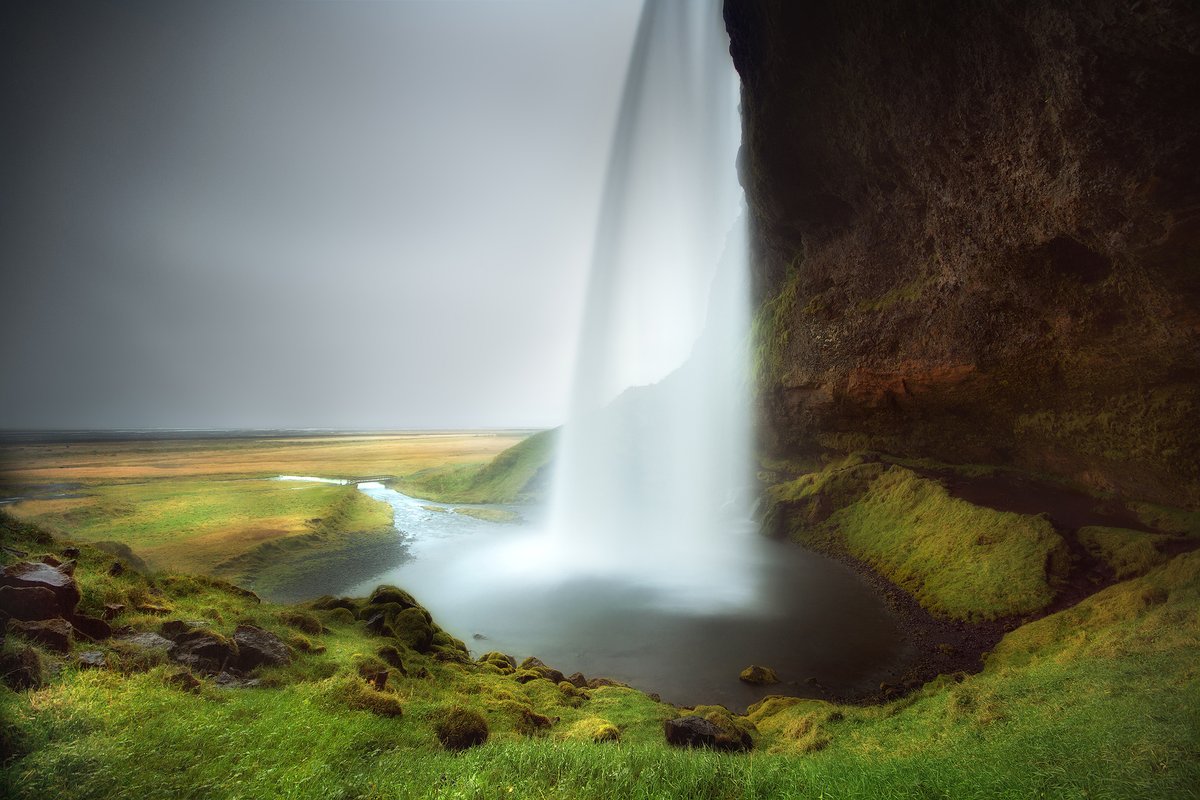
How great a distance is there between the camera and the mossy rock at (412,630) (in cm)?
1273

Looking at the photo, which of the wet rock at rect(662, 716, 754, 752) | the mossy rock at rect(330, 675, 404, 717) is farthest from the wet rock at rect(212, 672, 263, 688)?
the wet rock at rect(662, 716, 754, 752)

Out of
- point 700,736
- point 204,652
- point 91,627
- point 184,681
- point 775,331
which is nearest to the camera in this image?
point 184,681

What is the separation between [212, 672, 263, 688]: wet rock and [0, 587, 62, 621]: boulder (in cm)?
265

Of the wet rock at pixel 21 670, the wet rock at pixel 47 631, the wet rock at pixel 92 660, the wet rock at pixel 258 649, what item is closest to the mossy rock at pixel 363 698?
the wet rock at pixel 258 649

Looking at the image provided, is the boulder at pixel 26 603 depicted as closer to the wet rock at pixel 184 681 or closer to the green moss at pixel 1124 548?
the wet rock at pixel 184 681

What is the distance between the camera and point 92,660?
6883mm

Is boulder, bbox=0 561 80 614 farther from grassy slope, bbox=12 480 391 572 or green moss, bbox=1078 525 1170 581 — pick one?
green moss, bbox=1078 525 1170 581

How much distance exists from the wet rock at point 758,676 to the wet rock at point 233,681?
42.0ft

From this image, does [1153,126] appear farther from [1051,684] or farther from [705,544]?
[705,544]

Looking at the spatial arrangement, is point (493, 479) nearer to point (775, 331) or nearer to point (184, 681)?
point (775, 331)

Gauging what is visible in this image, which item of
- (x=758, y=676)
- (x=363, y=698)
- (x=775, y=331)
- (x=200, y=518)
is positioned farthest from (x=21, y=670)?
(x=775, y=331)

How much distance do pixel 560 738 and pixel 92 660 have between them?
7753 mm

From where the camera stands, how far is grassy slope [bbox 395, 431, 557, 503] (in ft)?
180

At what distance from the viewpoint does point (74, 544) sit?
11648 mm
